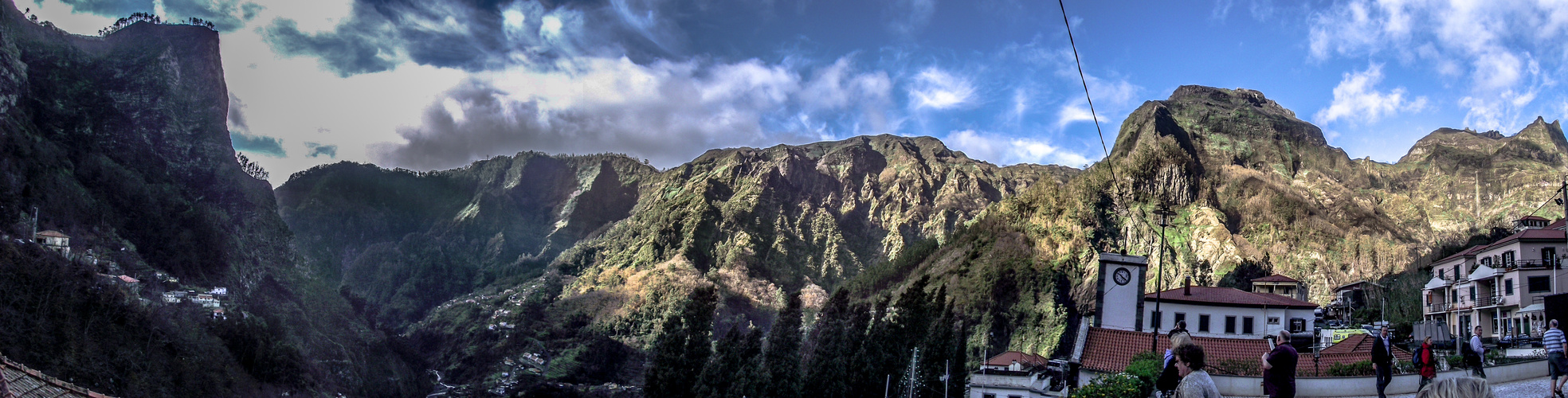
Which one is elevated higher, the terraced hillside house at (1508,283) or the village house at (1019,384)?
the terraced hillside house at (1508,283)

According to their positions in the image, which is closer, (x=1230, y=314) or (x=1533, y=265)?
(x=1533, y=265)

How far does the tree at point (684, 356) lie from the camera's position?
80438 mm

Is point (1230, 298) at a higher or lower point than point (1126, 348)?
higher

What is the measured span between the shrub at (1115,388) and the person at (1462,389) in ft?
34.3

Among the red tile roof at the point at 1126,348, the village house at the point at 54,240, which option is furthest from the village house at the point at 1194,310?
the village house at the point at 54,240

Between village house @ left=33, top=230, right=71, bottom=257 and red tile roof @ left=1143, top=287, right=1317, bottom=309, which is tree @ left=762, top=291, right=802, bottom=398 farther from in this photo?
village house @ left=33, top=230, right=71, bottom=257

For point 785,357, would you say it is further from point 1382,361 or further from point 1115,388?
point 1382,361

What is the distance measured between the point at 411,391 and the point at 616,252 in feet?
201

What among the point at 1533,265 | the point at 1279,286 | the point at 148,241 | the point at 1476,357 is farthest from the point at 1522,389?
the point at 148,241

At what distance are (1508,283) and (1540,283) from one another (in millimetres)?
1763

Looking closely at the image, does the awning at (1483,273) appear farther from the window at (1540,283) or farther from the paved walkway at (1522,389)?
the paved walkway at (1522,389)

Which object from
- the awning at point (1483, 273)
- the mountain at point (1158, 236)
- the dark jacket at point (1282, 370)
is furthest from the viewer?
the mountain at point (1158, 236)

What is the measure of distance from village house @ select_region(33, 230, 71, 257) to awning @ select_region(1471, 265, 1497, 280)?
114040 mm

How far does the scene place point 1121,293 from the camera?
48.1m
